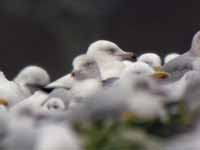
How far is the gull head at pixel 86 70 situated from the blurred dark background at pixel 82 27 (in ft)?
19.0

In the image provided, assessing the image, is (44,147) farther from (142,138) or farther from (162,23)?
(162,23)

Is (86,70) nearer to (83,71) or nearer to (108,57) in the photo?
(83,71)

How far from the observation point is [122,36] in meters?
12.7

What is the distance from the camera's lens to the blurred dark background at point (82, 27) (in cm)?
1245

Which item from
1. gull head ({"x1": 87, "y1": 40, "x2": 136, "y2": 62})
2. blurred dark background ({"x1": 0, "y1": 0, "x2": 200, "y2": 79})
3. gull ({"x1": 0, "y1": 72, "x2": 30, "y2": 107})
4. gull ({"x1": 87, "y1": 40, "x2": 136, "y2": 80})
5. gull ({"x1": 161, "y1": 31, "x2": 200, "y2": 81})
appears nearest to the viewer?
gull ({"x1": 0, "y1": 72, "x2": 30, "y2": 107})

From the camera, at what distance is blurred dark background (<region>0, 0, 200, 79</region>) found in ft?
40.8

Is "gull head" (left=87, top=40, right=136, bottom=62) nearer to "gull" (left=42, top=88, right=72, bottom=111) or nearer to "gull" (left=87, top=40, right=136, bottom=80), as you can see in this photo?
"gull" (left=87, top=40, right=136, bottom=80)

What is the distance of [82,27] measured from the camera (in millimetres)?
13273

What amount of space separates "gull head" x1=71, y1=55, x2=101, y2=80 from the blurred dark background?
5.78 meters

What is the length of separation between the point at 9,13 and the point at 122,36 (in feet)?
5.40

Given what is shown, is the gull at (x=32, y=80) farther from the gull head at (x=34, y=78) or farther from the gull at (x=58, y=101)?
the gull at (x=58, y=101)

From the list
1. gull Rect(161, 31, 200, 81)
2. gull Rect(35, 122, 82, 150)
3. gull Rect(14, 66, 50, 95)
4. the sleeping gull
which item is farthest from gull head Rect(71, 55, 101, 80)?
gull Rect(35, 122, 82, 150)

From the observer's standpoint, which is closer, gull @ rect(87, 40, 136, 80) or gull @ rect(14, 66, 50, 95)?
gull @ rect(14, 66, 50, 95)

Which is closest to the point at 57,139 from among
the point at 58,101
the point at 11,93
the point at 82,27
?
the point at 58,101
